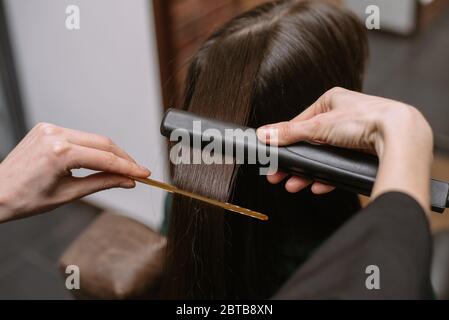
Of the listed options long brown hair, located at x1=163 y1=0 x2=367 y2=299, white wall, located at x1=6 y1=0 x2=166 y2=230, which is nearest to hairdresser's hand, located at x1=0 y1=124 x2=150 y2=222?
long brown hair, located at x1=163 y1=0 x2=367 y2=299

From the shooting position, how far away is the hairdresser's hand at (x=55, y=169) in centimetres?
75

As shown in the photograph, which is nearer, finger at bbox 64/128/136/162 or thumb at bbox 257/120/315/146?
thumb at bbox 257/120/315/146

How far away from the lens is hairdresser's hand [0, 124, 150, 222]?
0.75m

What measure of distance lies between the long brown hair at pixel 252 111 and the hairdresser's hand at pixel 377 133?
0.62 ft

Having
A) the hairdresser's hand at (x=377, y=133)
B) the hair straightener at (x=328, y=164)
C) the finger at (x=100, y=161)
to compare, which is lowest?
the finger at (x=100, y=161)

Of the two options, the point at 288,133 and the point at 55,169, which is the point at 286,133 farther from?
the point at 55,169

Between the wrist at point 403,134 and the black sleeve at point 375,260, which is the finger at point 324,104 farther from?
the black sleeve at point 375,260

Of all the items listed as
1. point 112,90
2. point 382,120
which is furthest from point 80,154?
point 112,90

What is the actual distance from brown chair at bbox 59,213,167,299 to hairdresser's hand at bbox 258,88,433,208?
0.62m

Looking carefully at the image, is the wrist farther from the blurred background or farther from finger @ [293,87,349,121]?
the blurred background

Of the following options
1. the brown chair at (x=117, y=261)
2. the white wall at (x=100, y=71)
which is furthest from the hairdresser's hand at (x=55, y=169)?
the white wall at (x=100, y=71)

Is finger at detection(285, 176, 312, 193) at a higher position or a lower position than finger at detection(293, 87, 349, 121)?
lower

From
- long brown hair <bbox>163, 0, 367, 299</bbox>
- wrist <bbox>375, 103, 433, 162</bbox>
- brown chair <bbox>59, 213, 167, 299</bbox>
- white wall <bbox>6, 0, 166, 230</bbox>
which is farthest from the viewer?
white wall <bbox>6, 0, 166, 230</bbox>

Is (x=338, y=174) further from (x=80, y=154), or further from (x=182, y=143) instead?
(x=80, y=154)
